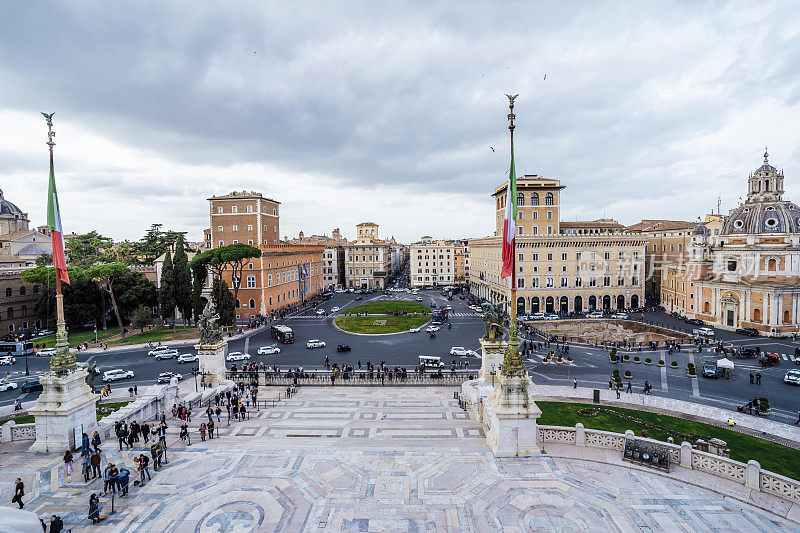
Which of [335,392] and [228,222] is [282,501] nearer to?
[335,392]

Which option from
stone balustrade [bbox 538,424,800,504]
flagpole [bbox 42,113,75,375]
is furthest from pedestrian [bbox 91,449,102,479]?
stone balustrade [bbox 538,424,800,504]

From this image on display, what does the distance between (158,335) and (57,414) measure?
1235 inches

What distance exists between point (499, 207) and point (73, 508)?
66.1 meters

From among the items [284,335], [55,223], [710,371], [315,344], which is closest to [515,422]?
[55,223]

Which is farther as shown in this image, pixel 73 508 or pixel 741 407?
pixel 741 407

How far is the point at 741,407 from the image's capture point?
868 inches

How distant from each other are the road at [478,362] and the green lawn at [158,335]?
3.41m

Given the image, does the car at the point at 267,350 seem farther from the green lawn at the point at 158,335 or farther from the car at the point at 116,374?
the green lawn at the point at 158,335

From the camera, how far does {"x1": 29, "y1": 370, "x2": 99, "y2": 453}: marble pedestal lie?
14.0m

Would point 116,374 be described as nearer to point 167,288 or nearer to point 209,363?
point 209,363

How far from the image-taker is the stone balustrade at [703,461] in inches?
441

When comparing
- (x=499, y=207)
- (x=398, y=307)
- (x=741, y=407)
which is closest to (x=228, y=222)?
(x=398, y=307)

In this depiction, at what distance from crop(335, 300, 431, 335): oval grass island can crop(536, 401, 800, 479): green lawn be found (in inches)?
979

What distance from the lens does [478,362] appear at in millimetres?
32188
